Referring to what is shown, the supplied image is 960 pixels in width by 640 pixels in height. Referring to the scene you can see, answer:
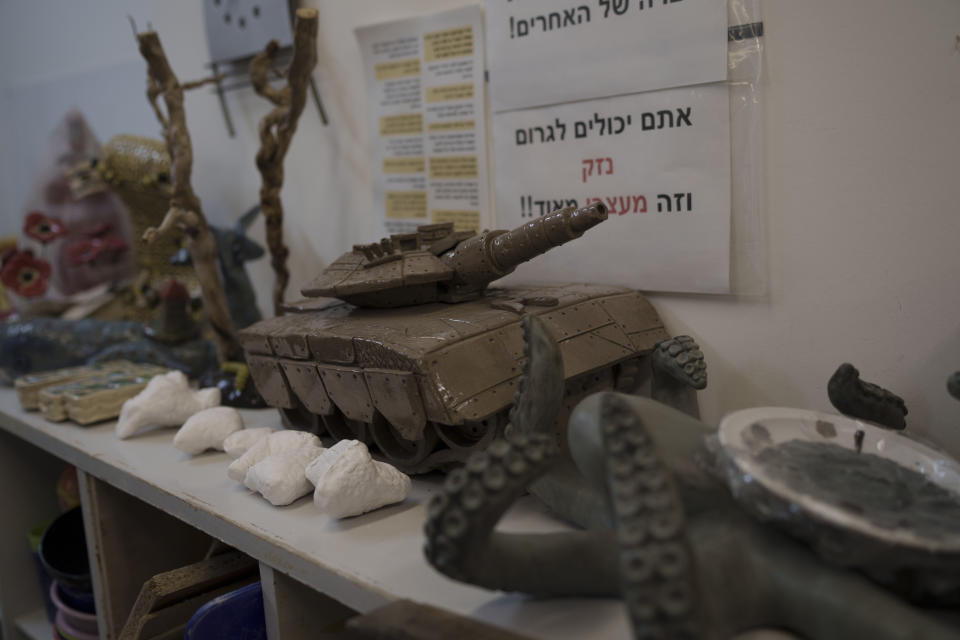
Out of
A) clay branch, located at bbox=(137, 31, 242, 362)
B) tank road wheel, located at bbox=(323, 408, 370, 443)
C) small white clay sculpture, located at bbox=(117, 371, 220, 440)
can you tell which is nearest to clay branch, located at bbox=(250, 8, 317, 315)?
clay branch, located at bbox=(137, 31, 242, 362)

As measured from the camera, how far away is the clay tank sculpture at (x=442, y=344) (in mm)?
1073

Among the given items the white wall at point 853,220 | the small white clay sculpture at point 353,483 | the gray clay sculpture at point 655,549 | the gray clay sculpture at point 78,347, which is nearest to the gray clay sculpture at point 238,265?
the gray clay sculpture at point 78,347

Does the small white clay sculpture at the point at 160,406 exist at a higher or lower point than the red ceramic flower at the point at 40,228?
lower

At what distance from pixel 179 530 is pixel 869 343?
134 centimetres

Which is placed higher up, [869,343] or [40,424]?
[869,343]

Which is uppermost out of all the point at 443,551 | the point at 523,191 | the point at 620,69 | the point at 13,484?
the point at 620,69

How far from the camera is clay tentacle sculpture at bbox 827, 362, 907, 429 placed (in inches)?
38.6

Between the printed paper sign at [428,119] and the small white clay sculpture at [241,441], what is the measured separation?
58 centimetres

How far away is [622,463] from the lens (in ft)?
2.30

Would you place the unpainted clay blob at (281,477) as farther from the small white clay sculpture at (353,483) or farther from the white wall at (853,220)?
the white wall at (853,220)

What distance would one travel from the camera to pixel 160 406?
60.0 inches

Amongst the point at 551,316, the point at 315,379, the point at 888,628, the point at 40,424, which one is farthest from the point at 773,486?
the point at 40,424

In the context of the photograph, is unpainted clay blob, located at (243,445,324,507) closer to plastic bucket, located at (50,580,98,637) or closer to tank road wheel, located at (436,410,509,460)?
tank road wheel, located at (436,410,509,460)

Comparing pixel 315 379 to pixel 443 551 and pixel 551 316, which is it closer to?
pixel 551 316
